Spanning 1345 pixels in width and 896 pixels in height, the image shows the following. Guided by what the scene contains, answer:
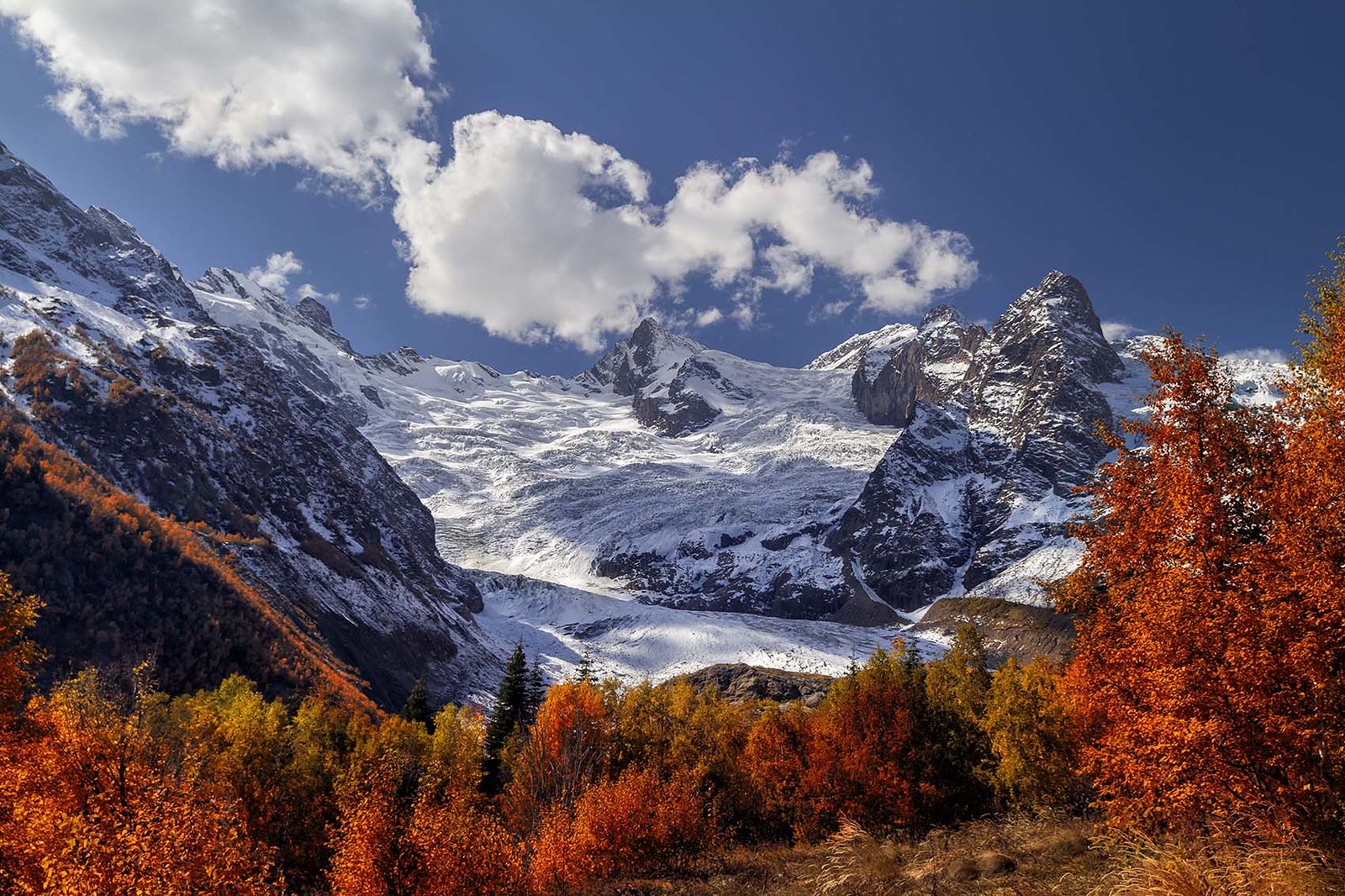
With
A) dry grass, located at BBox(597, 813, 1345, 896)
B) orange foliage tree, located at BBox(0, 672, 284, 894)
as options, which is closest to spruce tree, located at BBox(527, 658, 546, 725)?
dry grass, located at BBox(597, 813, 1345, 896)

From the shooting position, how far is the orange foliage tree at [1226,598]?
405 inches

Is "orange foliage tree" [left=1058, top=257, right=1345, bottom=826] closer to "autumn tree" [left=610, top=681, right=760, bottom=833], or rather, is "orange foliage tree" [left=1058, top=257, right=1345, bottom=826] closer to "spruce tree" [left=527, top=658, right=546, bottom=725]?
"autumn tree" [left=610, top=681, right=760, bottom=833]

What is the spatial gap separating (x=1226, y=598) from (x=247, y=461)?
5022 inches

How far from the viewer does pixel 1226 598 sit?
10.6 meters

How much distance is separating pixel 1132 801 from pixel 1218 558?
14.8ft

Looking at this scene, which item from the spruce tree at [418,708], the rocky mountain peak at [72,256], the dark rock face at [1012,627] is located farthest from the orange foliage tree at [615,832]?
the rocky mountain peak at [72,256]

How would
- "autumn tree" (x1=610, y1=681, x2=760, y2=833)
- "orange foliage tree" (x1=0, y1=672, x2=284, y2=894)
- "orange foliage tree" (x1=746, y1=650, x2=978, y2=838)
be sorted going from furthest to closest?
"autumn tree" (x1=610, y1=681, x2=760, y2=833), "orange foliage tree" (x1=746, y1=650, x2=978, y2=838), "orange foliage tree" (x1=0, y1=672, x2=284, y2=894)

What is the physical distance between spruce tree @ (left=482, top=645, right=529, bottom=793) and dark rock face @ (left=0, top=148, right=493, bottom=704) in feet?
130

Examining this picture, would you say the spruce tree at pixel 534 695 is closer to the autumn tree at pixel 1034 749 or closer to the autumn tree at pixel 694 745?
the autumn tree at pixel 694 745

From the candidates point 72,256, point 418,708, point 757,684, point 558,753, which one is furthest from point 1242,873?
point 72,256

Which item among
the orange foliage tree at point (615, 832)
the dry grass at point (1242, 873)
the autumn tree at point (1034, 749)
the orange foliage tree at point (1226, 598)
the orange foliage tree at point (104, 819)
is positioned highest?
the orange foliage tree at point (1226, 598)

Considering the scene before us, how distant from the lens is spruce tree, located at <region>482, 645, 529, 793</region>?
47.7 metres

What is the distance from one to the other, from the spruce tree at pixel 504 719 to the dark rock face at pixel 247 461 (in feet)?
130

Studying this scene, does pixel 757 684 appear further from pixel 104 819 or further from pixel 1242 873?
pixel 1242 873
